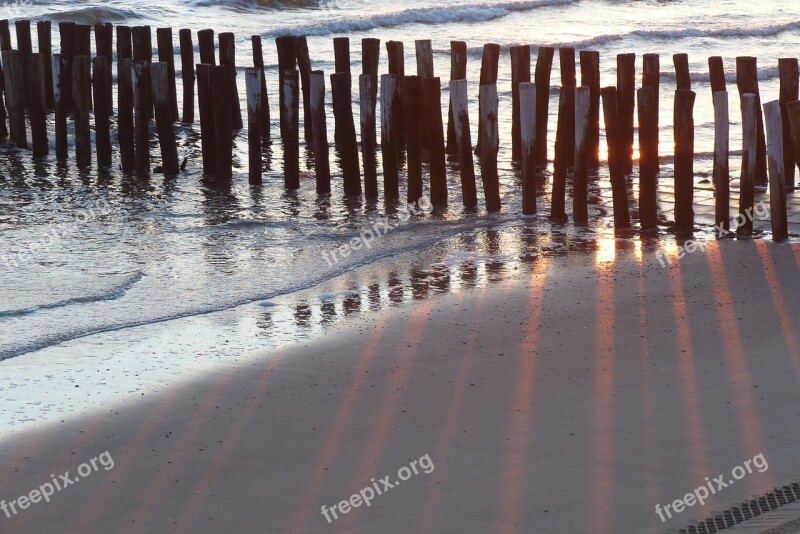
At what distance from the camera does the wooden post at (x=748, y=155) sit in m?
8.28

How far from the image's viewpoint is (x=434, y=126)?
9.84 m

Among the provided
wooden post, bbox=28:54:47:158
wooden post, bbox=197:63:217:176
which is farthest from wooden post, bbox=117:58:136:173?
wooden post, bbox=28:54:47:158

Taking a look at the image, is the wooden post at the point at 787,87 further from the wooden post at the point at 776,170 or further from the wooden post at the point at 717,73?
the wooden post at the point at 776,170

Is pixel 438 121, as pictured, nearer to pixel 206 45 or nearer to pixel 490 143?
pixel 490 143

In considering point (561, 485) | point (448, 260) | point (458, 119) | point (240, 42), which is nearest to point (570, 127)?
point (458, 119)

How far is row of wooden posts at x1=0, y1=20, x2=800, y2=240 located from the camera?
8.66 metres

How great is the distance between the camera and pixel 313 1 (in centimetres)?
3228

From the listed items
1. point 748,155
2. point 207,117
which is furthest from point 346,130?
point 748,155

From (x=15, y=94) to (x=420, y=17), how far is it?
1764cm

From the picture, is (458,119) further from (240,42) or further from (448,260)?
(240,42)

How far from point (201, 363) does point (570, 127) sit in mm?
4758

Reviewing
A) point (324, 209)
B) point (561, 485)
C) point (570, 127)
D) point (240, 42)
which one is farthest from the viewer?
point (240, 42)

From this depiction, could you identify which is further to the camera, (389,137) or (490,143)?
(389,137)

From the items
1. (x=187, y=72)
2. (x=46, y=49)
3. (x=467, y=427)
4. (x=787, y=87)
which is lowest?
(x=467, y=427)
